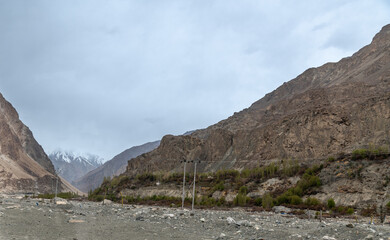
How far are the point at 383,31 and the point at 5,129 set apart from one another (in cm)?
12028

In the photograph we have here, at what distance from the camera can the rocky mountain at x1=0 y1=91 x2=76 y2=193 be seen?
10319cm

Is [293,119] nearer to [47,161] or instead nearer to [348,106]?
[348,106]

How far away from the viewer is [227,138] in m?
76.8

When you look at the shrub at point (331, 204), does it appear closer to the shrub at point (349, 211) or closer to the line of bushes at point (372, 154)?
the shrub at point (349, 211)

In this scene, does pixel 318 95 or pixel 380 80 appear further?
pixel 318 95

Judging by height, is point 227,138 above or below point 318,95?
below

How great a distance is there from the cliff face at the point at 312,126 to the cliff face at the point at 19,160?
3988 centimetres

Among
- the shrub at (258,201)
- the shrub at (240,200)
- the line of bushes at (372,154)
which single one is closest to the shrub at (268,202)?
the shrub at (258,201)

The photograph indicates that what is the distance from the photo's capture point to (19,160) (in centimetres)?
12081

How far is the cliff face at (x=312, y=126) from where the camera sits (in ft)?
179

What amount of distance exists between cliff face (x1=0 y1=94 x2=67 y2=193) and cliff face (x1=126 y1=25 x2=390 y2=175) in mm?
39877

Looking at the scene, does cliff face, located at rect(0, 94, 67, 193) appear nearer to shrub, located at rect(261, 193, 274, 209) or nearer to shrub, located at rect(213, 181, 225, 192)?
shrub, located at rect(213, 181, 225, 192)

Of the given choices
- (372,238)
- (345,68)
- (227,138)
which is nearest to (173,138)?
(227,138)

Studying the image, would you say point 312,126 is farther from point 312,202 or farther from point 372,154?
point 312,202
